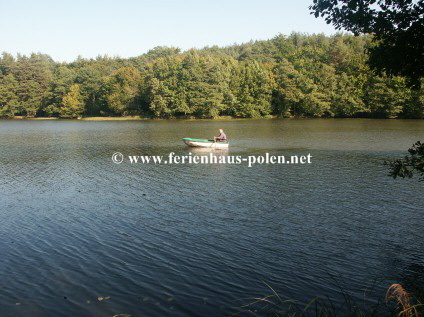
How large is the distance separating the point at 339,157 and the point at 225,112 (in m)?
74.5

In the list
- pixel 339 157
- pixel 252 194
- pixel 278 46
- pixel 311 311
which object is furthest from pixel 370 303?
pixel 278 46

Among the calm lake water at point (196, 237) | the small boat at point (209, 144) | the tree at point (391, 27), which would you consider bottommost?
the calm lake water at point (196, 237)

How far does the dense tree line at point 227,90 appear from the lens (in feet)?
324

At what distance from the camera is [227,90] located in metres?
105

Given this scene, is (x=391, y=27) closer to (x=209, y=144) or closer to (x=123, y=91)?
(x=209, y=144)

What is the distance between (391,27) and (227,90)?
3725 inches

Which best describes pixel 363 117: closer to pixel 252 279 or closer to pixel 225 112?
pixel 225 112

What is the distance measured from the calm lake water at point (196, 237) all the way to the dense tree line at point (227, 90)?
73513 millimetres

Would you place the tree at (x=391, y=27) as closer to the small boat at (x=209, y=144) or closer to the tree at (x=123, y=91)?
the small boat at (x=209, y=144)

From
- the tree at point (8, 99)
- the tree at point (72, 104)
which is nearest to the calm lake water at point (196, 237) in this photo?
the tree at point (72, 104)

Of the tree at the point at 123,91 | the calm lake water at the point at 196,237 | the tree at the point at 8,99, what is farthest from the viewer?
the tree at the point at 8,99

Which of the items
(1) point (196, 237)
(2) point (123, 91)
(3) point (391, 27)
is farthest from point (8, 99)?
(3) point (391, 27)

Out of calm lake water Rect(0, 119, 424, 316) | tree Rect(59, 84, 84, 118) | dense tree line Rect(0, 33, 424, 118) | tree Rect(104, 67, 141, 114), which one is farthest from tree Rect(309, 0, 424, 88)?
tree Rect(59, 84, 84, 118)

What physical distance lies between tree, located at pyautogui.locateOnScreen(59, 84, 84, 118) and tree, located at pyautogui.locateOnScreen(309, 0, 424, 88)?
10886cm
